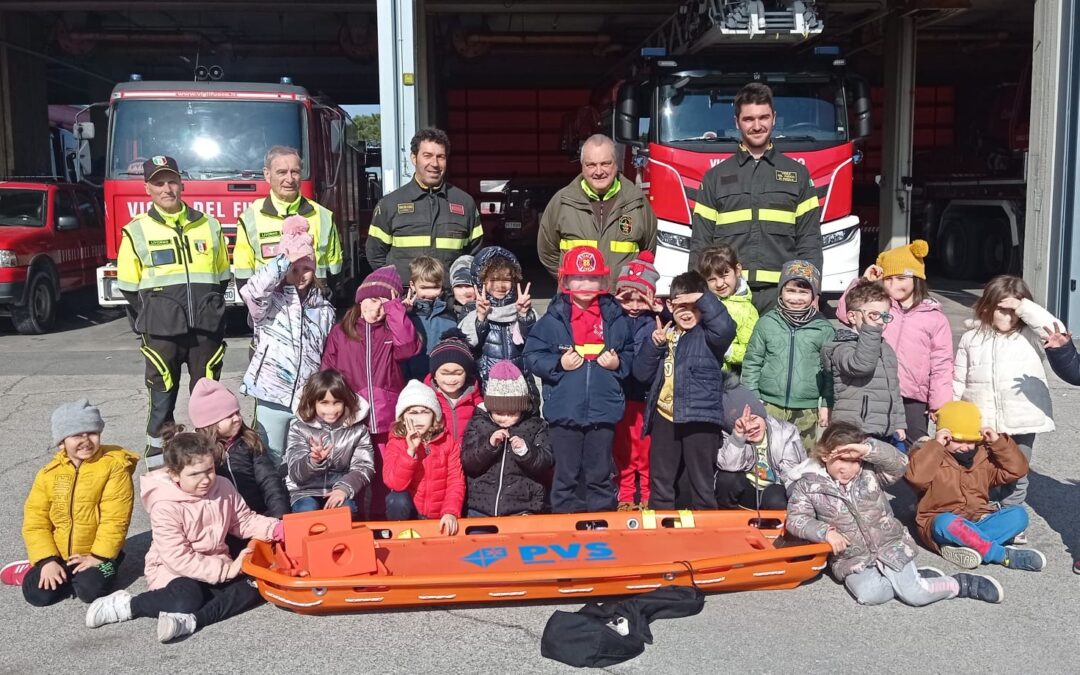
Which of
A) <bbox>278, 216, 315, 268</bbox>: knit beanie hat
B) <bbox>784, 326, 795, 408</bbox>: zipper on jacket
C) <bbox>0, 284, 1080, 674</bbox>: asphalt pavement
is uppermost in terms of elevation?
<bbox>278, 216, 315, 268</bbox>: knit beanie hat

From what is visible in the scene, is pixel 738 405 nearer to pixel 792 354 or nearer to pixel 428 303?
pixel 792 354

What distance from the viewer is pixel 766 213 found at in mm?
5504

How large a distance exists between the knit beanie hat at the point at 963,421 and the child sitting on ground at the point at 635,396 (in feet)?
4.57

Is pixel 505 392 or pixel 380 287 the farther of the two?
pixel 380 287

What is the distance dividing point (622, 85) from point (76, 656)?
8.17 metres

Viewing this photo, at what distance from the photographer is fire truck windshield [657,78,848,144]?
33.7ft

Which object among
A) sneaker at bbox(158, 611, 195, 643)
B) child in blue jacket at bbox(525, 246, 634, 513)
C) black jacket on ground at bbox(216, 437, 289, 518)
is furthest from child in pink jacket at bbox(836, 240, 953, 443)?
sneaker at bbox(158, 611, 195, 643)

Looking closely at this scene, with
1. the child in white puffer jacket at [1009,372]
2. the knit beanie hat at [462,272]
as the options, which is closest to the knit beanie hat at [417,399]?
the knit beanie hat at [462,272]

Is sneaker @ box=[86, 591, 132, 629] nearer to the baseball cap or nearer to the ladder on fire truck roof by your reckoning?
the baseball cap

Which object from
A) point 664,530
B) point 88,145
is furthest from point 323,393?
point 88,145

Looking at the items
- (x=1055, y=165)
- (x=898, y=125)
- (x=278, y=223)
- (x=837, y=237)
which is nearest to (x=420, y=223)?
(x=278, y=223)

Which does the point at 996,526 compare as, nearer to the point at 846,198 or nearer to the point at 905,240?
the point at 846,198

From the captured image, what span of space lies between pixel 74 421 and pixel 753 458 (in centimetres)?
304

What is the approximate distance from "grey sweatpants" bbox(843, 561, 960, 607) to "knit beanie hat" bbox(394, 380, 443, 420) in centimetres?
194
